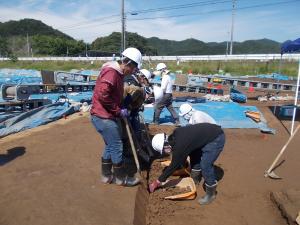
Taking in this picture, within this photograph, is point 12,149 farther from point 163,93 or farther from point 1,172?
point 163,93

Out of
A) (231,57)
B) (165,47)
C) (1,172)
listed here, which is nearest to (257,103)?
(1,172)

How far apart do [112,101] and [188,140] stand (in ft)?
3.83

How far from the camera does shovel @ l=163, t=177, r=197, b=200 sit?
4680mm

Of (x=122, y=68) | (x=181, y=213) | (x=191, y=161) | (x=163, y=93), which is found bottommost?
(x=181, y=213)

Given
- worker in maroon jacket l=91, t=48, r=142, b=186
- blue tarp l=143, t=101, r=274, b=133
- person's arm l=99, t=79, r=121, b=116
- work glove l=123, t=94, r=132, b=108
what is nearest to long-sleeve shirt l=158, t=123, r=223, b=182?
worker in maroon jacket l=91, t=48, r=142, b=186

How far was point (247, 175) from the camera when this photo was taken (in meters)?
5.68

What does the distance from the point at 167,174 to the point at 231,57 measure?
36457 mm

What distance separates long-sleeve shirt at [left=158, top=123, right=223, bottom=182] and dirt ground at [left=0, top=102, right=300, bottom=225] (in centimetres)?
69

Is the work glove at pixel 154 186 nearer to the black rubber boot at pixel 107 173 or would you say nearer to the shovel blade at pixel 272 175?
the black rubber boot at pixel 107 173

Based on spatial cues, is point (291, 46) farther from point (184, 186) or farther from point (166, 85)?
point (184, 186)

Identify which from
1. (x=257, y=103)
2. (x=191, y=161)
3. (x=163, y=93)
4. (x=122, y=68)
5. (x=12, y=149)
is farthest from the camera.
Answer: (x=257, y=103)

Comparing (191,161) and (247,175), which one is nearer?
(191,161)

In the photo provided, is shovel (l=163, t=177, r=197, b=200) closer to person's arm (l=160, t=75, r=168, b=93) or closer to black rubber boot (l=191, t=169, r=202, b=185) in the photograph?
black rubber boot (l=191, t=169, r=202, b=185)

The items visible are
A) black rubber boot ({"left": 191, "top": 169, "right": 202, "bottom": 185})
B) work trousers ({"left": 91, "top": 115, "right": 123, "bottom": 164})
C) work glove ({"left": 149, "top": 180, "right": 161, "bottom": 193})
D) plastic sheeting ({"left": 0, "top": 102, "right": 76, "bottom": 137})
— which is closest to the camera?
work trousers ({"left": 91, "top": 115, "right": 123, "bottom": 164})
